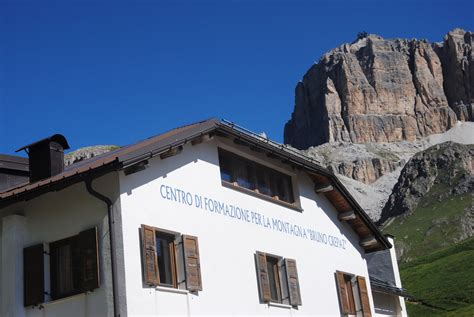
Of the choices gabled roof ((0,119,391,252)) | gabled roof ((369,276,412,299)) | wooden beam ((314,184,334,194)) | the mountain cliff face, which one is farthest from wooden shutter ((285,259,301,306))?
the mountain cliff face

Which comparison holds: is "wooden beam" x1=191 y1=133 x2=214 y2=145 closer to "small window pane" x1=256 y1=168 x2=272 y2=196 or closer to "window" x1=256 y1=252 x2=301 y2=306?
"small window pane" x1=256 y1=168 x2=272 y2=196

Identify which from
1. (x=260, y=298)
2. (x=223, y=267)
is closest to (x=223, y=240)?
(x=223, y=267)

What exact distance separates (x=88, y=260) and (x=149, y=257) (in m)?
1.30

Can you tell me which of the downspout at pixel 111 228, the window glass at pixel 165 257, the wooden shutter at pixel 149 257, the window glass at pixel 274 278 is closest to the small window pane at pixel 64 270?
the downspout at pixel 111 228

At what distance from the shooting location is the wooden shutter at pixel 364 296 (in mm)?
24266

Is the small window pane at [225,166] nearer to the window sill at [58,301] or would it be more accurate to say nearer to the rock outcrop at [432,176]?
the window sill at [58,301]

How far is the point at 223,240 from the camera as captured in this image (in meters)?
18.4

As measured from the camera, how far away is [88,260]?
1535 centimetres

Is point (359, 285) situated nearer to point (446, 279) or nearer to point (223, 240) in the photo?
point (223, 240)

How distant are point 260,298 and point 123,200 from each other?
553 cm

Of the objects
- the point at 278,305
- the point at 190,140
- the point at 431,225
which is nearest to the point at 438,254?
the point at 431,225

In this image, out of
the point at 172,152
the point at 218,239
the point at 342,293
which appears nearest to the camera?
the point at 172,152

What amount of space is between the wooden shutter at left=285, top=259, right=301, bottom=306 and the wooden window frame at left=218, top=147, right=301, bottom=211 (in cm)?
198

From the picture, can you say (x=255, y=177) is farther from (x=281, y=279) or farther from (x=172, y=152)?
(x=172, y=152)
